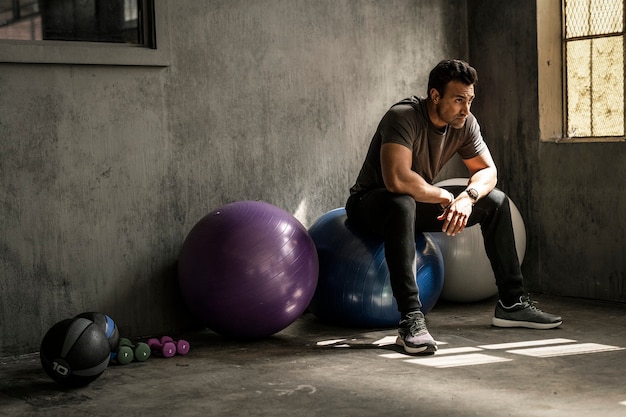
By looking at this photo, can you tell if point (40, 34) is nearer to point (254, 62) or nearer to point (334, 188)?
point (254, 62)

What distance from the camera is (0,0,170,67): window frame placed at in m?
3.92

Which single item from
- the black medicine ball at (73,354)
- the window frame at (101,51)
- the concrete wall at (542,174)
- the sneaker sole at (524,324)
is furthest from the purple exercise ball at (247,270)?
the concrete wall at (542,174)

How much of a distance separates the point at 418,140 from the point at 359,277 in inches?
27.9

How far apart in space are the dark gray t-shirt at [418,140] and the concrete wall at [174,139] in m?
0.65

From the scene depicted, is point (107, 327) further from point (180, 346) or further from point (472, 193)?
point (472, 193)

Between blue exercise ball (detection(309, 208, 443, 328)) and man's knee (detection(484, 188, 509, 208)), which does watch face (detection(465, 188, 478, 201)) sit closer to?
man's knee (detection(484, 188, 509, 208))

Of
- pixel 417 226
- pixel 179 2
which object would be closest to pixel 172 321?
pixel 417 226

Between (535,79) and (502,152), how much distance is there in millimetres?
489

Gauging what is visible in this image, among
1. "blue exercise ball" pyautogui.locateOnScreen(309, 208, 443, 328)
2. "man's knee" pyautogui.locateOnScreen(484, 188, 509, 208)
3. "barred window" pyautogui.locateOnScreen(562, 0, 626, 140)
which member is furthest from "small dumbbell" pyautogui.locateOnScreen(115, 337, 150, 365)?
"barred window" pyautogui.locateOnScreen(562, 0, 626, 140)

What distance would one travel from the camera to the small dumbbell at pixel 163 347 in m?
3.92

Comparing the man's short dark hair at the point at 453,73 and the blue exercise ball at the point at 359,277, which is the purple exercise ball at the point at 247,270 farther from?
the man's short dark hair at the point at 453,73

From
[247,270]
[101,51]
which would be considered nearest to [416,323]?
[247,270]

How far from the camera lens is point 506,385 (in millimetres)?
3316

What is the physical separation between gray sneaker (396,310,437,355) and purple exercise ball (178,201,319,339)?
0.50m
